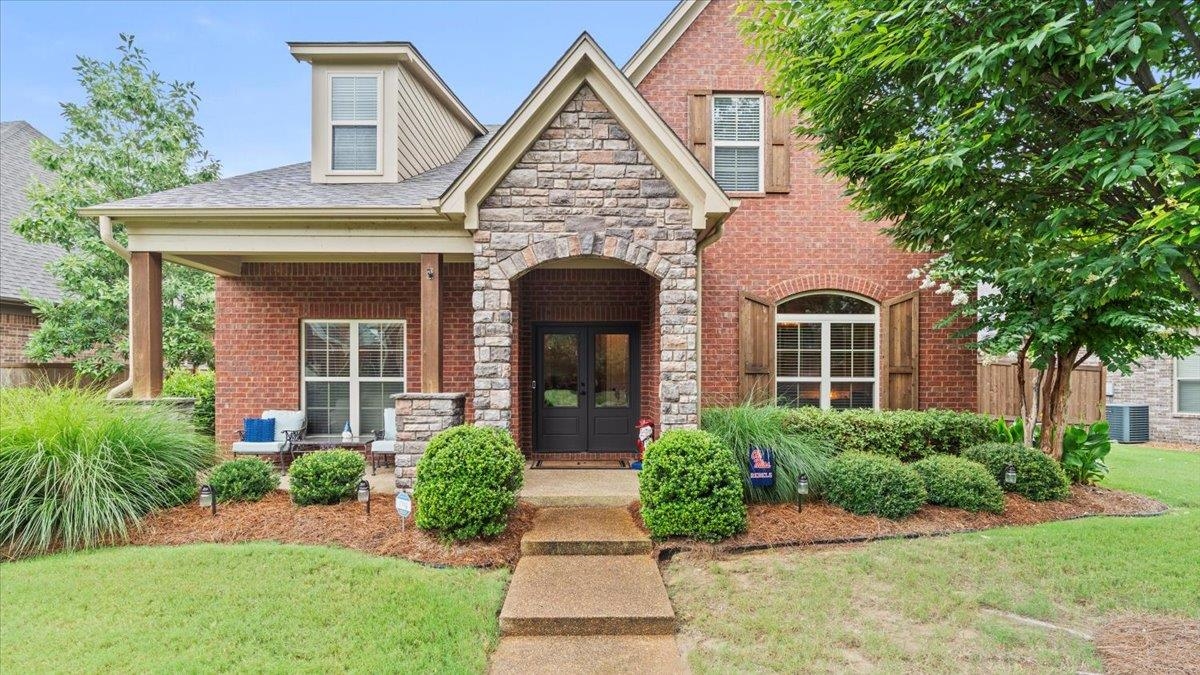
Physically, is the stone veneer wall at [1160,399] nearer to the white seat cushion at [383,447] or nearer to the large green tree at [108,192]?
the white seat cushion at [383,447]

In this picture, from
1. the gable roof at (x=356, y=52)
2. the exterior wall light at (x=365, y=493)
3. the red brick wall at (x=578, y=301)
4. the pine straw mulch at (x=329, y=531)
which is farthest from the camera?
the red brick wall at (x=578, y=301)

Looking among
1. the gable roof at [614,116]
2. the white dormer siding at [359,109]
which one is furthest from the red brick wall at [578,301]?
the white dormer siding at [359,109]

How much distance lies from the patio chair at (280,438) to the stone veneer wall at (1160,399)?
1658 centimetres

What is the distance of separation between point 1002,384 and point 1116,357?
7548mm

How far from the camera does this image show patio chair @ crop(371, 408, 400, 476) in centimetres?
788

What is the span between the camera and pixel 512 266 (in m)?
6.24

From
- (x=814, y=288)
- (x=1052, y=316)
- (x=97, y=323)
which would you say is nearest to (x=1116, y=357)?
(x=1052, y=316)

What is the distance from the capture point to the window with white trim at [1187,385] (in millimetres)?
12141

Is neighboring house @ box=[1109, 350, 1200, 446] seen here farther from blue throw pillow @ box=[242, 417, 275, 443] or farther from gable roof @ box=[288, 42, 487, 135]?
blue throw pillow @ box=[242, 417, 275, 443]

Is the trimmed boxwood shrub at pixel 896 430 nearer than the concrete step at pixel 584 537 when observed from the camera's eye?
No

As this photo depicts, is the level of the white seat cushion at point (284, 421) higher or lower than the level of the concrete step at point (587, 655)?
higher

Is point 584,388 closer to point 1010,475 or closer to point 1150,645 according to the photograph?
point 1010,475

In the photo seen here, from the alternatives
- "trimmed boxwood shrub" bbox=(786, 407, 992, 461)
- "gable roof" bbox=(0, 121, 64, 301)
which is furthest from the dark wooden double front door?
"gable roof" bbox=(0, 121, 64, 301)

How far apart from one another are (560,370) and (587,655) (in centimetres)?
543
